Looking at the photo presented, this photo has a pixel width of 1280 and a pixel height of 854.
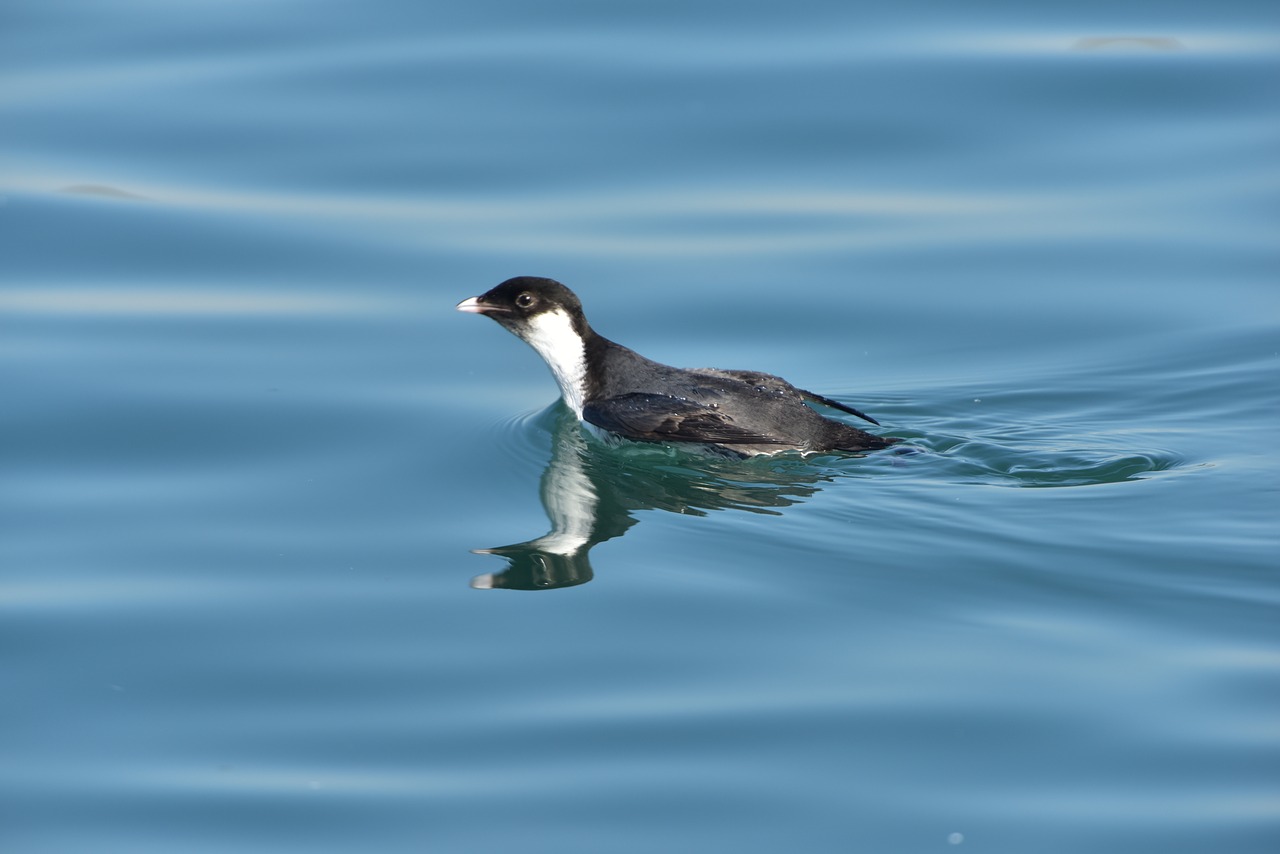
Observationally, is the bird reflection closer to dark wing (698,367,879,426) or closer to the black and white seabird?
the black and white seabird

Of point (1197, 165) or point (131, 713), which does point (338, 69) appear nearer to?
point (1197, 165)

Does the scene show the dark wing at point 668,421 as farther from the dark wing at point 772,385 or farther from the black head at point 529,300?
the black head at point 529,300

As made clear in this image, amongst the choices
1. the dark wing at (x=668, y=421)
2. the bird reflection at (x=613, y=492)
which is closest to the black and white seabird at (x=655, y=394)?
the dark wing at (x=668, y=421)

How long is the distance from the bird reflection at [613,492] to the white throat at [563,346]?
306 millimetres

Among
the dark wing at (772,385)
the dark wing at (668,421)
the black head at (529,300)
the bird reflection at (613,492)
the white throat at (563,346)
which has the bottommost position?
the bird reflection at (613,492)

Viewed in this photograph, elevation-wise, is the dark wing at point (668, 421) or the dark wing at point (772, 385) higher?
the dark wing at point (772, 385)

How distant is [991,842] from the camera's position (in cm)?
533

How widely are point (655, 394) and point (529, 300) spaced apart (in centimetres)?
100

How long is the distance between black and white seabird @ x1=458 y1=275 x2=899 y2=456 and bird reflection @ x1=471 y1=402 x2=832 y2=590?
5.7 inches

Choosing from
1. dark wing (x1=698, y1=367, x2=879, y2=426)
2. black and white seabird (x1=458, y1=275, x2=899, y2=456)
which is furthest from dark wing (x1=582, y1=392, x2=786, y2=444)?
dark wing (x1=698, y1=367, x2=879, y2=426)

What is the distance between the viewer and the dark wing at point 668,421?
8.73 metres

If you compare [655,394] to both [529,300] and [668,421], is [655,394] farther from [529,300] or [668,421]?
[529,300]

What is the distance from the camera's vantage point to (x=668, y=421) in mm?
8797

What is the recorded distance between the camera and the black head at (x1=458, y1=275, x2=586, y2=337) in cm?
928
